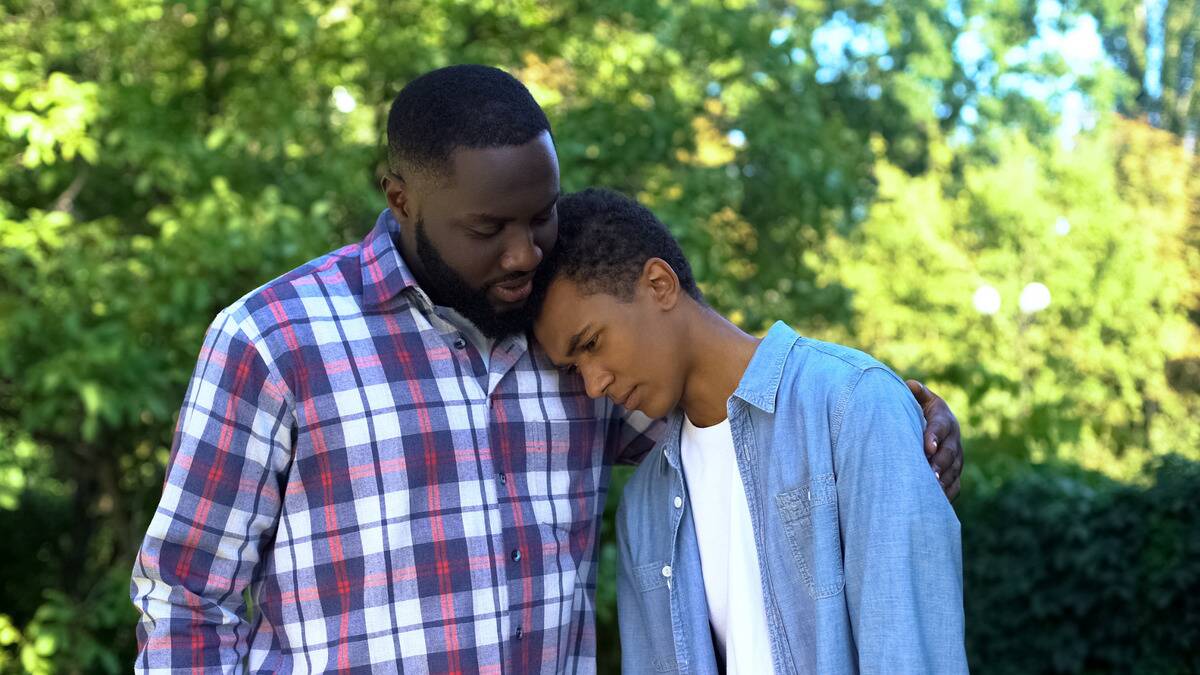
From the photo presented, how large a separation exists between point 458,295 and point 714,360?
50 centimetres

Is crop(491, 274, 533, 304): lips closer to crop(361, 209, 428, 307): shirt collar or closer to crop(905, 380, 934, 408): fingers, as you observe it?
crop(361, 209, 428, 307): shirt collar

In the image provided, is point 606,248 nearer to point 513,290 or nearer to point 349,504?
point 513,290

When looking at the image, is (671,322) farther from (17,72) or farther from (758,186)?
(758,186)

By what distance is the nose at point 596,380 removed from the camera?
233cm

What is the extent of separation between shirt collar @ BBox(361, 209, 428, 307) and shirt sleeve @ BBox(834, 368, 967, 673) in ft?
2.63

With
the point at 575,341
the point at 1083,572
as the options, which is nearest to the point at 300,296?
the point at 575,341

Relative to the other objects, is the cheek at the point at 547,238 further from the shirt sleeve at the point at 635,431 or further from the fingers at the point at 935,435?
the fingers at the point at 935,435

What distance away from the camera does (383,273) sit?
228 centimetres

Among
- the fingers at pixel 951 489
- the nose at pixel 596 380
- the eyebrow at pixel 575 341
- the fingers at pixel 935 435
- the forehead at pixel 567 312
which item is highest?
the forehead at pixel 567 312

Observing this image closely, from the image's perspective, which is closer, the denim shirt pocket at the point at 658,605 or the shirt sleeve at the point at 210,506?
the shirt sleeve at the point at 210,506

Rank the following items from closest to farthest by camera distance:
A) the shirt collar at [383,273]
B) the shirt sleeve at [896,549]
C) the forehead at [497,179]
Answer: the shirt sleeve at [896,549] < the forehead at [497,179] < the shirt collar at [383,273]

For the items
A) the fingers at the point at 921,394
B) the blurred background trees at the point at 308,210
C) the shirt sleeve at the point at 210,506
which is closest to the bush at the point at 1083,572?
the blurred background trees at the point at 308,210

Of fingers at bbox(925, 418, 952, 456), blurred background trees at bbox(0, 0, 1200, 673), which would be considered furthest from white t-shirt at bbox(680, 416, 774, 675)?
blurred background trees at bbox(0, 0, 1200, 673)

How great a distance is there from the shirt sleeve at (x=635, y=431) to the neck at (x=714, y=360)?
Answer: 0.22 metres
